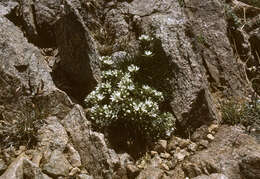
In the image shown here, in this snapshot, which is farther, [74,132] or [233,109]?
[233,109]

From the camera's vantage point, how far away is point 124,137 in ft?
19.0

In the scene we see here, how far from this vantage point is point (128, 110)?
553 cm

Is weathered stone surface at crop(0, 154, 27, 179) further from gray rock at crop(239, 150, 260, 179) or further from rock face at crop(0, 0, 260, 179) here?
gray rock at crop(239, 150, 260, 179)

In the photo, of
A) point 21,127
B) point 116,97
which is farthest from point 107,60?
point 21,127

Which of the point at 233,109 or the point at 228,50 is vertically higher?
the point at 228,50

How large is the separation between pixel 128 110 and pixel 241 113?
224cm

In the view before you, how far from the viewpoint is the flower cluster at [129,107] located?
563 centimetres

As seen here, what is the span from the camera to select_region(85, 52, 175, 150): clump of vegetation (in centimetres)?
564

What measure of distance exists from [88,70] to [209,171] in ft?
9.47

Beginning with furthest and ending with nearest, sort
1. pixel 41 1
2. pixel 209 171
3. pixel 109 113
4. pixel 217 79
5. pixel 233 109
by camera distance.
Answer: pixel 41 1, pixel 217 79, pixel 233 109, pixel 109 113, pixel 209 171

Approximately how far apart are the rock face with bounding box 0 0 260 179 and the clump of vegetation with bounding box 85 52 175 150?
0.26 metres

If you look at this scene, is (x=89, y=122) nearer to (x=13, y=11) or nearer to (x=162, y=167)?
(x=162, y=167)

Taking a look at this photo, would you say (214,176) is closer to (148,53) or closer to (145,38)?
(148,53)

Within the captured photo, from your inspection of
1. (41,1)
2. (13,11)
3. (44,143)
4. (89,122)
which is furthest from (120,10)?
(44,143)
